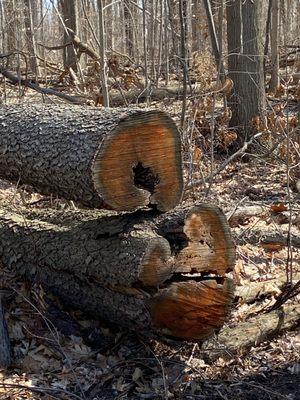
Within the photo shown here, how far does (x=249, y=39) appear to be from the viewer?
30.1 ft

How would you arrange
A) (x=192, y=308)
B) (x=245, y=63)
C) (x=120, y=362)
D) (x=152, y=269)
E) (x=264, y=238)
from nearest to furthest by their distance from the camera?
(x=152, y=269), (x=192, y=308), (x=120, y=362), (x=264, y=238), (x=245, y=63)

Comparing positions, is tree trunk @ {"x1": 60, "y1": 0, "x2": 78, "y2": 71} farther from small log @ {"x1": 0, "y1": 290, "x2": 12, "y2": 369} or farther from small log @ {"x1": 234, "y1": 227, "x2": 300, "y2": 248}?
small log @ {"x1": 0, "y1": 290, "x2": 12, "y2": 369}

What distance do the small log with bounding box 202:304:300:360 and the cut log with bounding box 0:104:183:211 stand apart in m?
0.99

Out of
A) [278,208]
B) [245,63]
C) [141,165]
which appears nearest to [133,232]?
[141,165]

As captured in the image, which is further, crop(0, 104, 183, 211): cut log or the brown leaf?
the brown leaf

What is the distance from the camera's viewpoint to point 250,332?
4098 millimetres

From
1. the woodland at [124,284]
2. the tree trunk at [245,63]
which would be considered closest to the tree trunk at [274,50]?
the tree trunk at [245,63]

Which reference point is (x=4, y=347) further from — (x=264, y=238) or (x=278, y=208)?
(x=278, y=208)

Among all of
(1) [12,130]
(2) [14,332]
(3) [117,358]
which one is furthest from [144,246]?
(1) [12,130]

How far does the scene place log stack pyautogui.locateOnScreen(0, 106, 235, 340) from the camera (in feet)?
11.9

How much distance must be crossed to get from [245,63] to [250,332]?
609 cm

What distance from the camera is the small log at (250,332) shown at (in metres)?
3.98

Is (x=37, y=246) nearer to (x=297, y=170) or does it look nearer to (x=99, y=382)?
(x=99, y=382)

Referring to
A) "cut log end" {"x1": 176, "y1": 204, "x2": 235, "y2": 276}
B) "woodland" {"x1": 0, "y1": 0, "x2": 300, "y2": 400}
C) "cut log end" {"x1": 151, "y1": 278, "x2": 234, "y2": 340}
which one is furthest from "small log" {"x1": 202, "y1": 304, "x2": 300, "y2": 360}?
"cut log end" {"x1": 176, "y1": 204, "x2": 235, "y2": 276}
